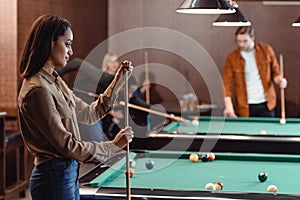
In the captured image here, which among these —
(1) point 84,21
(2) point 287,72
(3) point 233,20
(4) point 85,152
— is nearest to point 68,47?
(4) point 85,152

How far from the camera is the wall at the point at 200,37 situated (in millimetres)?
6762

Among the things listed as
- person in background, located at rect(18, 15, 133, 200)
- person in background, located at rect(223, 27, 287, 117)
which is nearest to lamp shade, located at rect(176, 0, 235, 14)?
person in background, located at rect(18, 15, 133, 200)

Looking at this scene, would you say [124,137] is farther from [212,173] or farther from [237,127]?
[237,127]

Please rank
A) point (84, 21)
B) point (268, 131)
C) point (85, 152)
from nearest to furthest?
point (85, 152), point (268, 131), point (84, 21)

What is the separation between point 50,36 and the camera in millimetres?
2332

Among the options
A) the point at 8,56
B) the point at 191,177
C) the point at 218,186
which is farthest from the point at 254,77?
the point at 218,186

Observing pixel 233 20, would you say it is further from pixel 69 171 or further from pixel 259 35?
pixel 259 35

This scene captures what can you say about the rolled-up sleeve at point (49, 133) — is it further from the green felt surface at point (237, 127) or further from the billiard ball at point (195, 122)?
the billiard ball at point (195, 122)

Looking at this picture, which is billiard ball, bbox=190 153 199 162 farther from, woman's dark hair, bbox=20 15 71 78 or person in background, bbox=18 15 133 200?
woman's dark hair, bbox=20 15 71 78

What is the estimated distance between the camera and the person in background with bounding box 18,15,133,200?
2252 mm

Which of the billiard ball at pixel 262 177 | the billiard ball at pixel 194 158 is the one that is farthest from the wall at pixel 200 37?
the billiard ball at pixel 262 177

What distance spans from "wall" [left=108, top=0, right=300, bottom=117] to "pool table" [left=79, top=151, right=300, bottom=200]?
3.45m

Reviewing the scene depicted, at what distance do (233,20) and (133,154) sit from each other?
3.99ft

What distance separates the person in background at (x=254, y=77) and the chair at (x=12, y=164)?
2.02 metres
